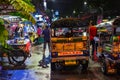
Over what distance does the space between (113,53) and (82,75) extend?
7.20 ft

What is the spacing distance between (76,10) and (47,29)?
69.8m

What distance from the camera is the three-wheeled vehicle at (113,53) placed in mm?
14586

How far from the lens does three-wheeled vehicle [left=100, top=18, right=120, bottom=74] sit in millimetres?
14586

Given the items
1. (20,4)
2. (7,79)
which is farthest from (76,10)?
(20,4)

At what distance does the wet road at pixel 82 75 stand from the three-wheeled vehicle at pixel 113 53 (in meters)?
0.31

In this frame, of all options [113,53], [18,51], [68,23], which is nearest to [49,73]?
[18,51]

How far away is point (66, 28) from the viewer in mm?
18078

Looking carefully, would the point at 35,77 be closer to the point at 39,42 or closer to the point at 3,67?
the point at 3,67

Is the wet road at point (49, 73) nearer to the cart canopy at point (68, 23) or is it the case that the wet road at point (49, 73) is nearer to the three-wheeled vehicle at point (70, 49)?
the three-wheeled vehicle at point (70, 49)

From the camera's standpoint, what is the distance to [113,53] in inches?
575

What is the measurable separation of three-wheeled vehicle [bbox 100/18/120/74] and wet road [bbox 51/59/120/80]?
31 cm

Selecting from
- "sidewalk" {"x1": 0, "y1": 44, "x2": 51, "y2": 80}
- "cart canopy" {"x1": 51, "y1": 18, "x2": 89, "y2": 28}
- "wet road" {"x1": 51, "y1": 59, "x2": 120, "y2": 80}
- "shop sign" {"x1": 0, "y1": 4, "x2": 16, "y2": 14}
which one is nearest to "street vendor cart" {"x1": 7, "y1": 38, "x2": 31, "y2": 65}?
"sidewalk" {"x1": 0, "y1": 44, "x2": 51, "y2": 80}

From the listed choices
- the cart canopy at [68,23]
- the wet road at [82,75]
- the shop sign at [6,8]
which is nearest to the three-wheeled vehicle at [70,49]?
the wet road at [82,75]

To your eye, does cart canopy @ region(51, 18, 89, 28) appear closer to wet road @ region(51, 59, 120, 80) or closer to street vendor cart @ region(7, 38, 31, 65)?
street vendor cart @ region(7, 38, 31, 65)
